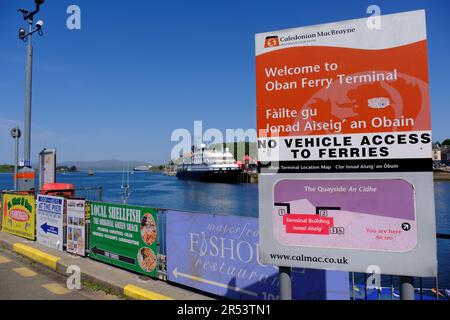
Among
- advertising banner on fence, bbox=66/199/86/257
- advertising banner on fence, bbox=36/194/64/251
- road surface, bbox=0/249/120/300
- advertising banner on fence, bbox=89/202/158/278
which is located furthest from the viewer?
advertising banner on fence, bbox=36/194/64/251

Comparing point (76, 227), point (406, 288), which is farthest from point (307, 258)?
point (76, 227)

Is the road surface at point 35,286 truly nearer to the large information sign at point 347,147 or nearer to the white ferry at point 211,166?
the large information sign at point 347,147

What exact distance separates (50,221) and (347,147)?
7833 millimetres

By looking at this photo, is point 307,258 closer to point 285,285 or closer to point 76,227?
point 285,285

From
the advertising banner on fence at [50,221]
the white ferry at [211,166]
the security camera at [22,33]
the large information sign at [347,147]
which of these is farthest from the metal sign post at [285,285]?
the white ferry at [211,166]

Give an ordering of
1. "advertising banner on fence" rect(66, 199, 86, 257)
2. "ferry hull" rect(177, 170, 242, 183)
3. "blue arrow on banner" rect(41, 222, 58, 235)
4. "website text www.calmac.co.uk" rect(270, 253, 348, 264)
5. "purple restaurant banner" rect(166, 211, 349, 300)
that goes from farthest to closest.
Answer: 1. "ferry hull" rect(177, 170, 242, 183)
2. "blue arrow on banner" rect(41, 222, 58, 235)
3. "advertising banner on fence" rect(66, 199, 86, 257)
4. "purple restaurant banner" rect(166, 211, 349, 300)
5. "website text www.calmac.co.uk" rect(270, 253, 348, 264)

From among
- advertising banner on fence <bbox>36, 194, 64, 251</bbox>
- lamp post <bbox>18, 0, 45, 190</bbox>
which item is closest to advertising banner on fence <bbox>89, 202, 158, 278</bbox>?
advertising banner on fence <bbox>36, 194, 64, 251</bbox>

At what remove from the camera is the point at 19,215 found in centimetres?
971

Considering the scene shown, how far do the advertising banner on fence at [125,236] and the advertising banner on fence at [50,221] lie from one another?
1.26 m

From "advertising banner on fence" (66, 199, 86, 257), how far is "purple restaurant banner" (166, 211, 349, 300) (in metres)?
2.62

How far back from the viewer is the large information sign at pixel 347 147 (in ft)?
8.15

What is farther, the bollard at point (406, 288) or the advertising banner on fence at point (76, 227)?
the advertising banner on fence at point (76, 227)

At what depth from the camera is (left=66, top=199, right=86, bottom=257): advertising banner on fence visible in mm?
7332

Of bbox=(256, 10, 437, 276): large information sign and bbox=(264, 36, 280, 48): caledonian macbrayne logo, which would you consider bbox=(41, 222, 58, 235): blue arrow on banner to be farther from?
bbox=(264, 36, 280, 48): caledonian macbrayne logo
